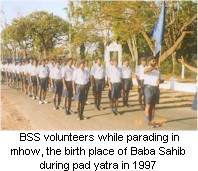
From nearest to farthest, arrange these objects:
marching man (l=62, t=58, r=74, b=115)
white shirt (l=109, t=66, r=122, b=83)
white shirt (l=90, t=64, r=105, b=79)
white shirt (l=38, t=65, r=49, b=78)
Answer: white shirt (l=109, t=66, r=122, b=83) → marching man (l=62, t=58, r=74, b=115) → white shirt (l=90, t=64, r=105, b=79) → white shirt (l=38, t=65, r=49, b=78)

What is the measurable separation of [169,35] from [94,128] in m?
10.7

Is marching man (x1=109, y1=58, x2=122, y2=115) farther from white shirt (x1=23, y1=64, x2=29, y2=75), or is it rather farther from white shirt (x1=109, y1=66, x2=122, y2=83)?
white shirt (x1=23, y1=64, x2=29, y2=75)

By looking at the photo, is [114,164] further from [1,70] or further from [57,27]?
[57,27]

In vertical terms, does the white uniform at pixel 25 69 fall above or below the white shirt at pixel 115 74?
below

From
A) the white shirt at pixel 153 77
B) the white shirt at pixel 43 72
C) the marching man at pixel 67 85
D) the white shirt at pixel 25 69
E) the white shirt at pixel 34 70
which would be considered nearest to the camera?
the white shirt at pixel 153 77

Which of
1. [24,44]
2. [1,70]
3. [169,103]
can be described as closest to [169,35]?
[169,103]

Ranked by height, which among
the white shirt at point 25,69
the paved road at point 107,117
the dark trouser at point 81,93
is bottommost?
the paved road at point 107,117

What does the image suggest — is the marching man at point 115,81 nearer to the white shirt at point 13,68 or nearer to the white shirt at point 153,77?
the white shirt at point 153,77

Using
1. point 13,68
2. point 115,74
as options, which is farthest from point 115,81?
point 13,68

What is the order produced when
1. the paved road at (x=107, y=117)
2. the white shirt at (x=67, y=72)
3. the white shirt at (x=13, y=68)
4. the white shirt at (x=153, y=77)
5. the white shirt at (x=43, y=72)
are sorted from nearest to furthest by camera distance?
the white shirt at (x=153, y=77) → the paved road at (x=107, y=117) → the white shirt at (x=67, y=72) → the white shirt at (x=43, y=72) → the white shirt at (x=13, y=68)

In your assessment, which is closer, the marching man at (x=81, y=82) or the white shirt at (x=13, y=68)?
the marching man at (x=81, y=82)

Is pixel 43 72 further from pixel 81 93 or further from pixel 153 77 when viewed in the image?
pixel 153 77

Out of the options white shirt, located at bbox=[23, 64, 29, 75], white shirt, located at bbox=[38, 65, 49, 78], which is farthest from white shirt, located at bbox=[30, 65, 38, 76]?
white shirt, located at bbox=[23, 64, 29, 75]

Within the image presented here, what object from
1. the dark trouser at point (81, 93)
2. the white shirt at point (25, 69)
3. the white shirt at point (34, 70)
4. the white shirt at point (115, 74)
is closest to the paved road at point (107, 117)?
the dark trouser at point (81, 93)
